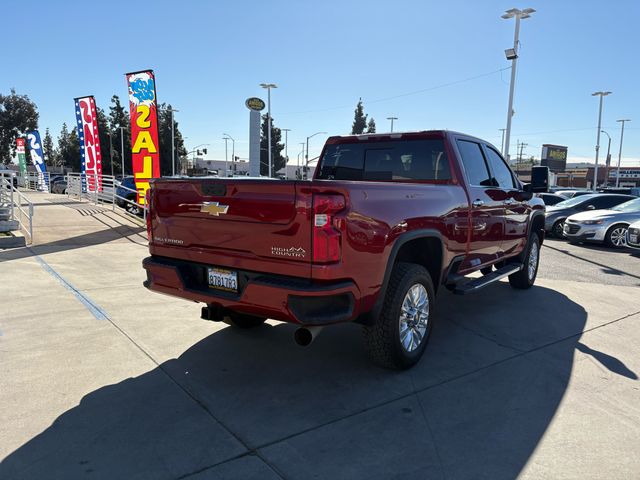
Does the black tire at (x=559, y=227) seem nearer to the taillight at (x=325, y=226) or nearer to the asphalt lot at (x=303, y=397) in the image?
the asphalt lot at (x=303, y=397)

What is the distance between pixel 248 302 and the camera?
3.28 metres

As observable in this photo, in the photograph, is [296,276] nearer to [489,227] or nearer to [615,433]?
[615,433]

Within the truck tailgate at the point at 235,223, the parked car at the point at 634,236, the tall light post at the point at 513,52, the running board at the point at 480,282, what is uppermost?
the tall light post at the point at 513,52

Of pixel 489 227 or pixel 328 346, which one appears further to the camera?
pixel 489 227

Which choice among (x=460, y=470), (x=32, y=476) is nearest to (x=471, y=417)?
(x=460, y=470)

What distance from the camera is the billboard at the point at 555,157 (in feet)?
229

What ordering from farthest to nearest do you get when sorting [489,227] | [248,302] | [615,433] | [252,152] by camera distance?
[252,152], [489,227], [248,302], [615,433]

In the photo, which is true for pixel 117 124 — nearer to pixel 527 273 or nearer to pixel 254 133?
pixel 254 133

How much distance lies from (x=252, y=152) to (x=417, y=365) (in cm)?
1682

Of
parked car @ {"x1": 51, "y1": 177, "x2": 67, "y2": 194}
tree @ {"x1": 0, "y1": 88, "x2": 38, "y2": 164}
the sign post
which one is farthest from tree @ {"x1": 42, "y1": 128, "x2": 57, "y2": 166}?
the sign post

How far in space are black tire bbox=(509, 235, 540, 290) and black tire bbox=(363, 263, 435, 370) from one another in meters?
3.43

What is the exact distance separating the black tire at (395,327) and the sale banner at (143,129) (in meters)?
12.6

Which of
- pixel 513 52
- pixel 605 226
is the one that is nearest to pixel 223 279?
pixel 605 226

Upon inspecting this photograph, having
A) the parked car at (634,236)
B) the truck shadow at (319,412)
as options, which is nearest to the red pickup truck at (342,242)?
the truck shadow at (319,412)
